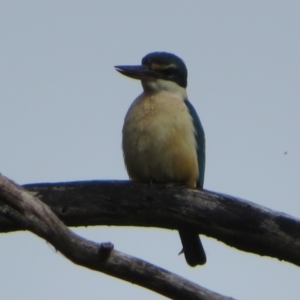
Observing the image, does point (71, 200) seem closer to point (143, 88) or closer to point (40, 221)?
point (40, 221)

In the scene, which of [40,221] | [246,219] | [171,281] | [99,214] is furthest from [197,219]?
[40,221]

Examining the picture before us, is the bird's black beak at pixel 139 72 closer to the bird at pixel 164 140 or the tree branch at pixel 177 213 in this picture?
the bird at pixel 164 140

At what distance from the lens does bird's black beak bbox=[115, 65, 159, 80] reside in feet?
21.1

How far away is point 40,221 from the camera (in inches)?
167

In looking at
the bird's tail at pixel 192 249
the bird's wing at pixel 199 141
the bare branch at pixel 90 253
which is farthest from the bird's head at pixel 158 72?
the bare branch at pixel 90 253

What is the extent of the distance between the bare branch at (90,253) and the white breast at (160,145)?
64.1 inches

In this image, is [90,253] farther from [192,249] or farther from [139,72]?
[139,72]

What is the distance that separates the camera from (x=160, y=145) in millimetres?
5805

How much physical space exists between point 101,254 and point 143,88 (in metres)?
2.54

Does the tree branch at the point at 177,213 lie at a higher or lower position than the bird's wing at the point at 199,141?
lower

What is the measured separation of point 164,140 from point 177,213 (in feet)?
2.42

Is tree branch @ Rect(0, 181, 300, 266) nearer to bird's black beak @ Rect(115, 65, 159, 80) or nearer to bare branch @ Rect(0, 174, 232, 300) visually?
bare branch @ Rect(0, 174, 232, 300)

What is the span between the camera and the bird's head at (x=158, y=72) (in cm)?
645

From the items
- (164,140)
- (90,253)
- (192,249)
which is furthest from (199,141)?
(90,253)
